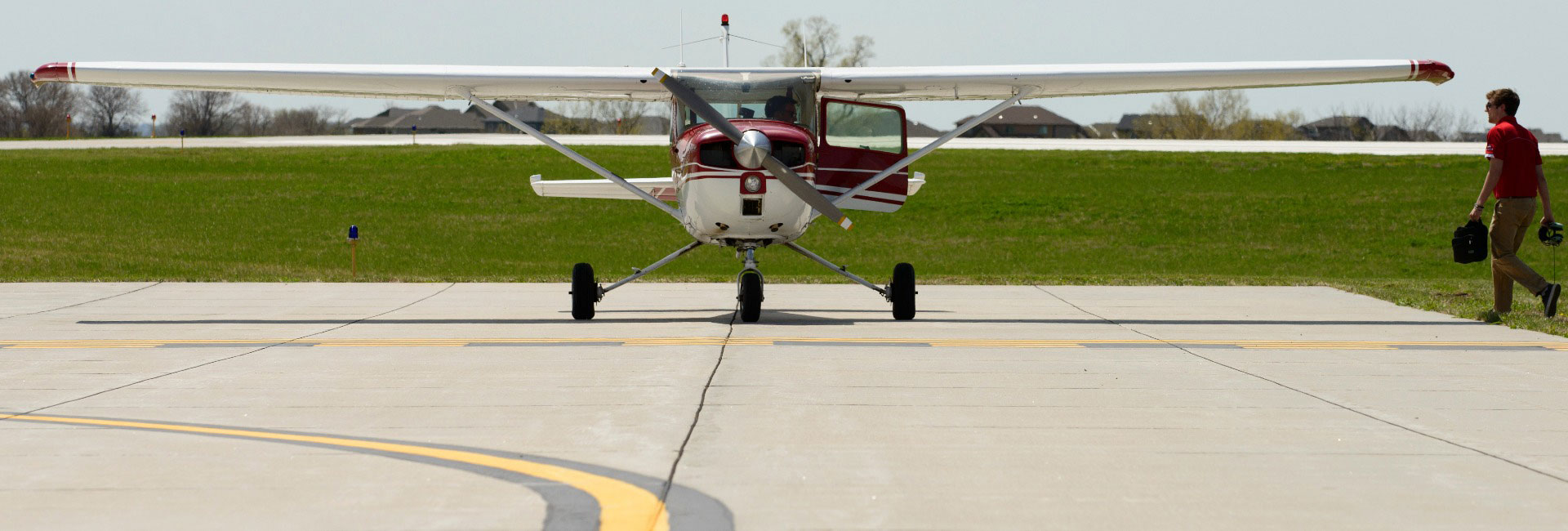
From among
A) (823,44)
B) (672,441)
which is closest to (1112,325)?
(672,441)

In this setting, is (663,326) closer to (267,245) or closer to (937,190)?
(267,245)

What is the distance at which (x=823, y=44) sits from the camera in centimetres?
7419

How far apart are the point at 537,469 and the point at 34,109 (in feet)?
313

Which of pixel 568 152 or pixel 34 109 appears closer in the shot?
pixel 568 152

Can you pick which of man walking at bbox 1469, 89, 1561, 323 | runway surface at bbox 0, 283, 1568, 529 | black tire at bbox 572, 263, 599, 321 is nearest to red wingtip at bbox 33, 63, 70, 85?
runway surface at bbox 0, 283, 1568, 529

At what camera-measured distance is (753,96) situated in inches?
499

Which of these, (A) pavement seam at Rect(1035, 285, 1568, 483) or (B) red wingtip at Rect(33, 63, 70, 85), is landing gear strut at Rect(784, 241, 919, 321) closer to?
(A) pavement seam at Rect(1035, 285, 1568, 483)

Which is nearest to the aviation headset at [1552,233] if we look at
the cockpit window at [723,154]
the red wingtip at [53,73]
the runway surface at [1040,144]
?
the cockpit window at [723,154]

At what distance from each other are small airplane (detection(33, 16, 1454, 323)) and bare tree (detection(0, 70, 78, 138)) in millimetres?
83872

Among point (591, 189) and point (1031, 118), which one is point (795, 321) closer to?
point (591, 189)

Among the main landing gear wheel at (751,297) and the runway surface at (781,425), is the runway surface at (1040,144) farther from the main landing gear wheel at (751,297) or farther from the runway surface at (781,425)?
the runway surface at (781,425)

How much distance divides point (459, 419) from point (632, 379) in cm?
166

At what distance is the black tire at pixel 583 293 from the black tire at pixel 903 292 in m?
2.70

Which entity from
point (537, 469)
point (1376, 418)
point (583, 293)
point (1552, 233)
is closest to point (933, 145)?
point (583, 293)
